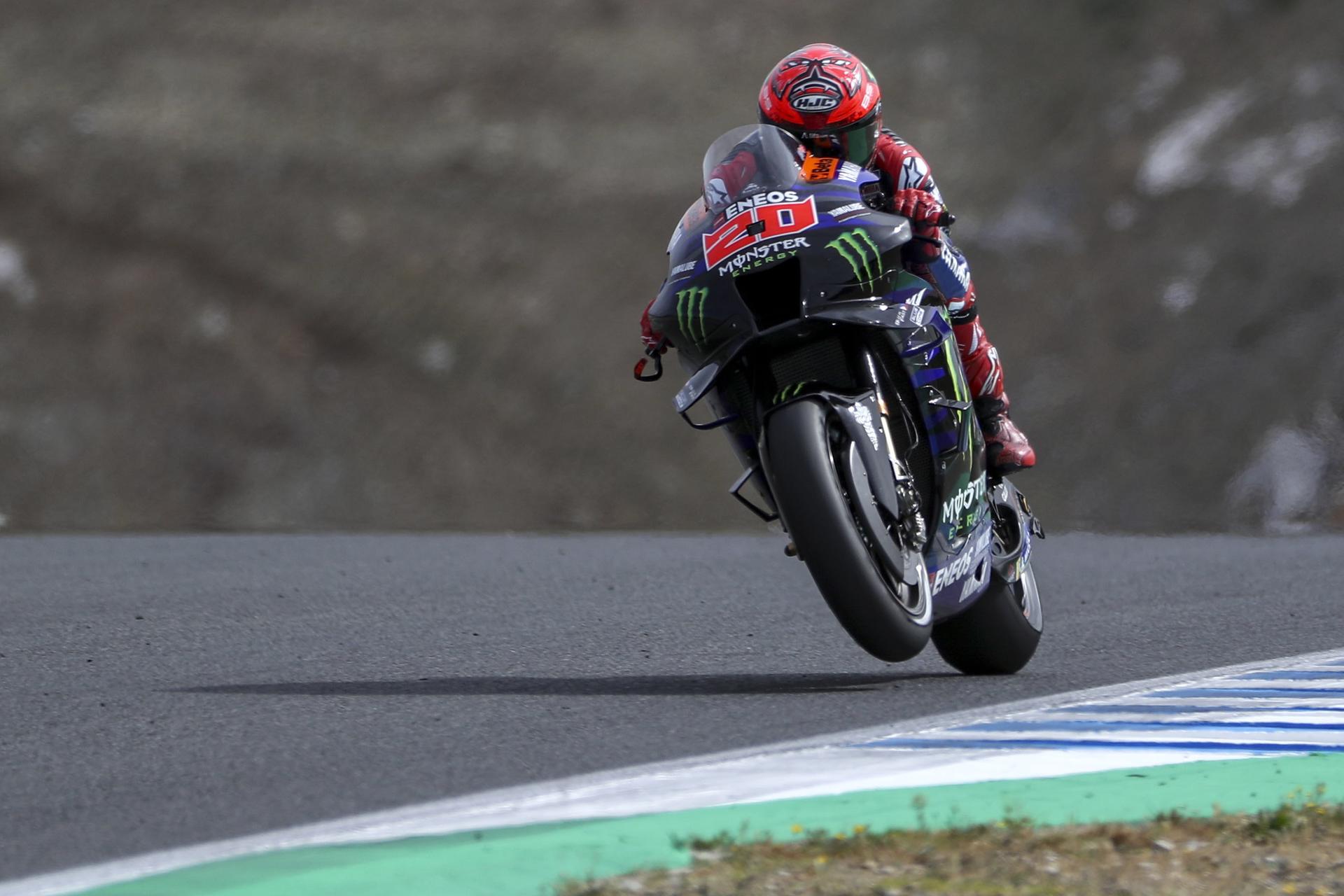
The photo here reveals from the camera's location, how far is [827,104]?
623cm

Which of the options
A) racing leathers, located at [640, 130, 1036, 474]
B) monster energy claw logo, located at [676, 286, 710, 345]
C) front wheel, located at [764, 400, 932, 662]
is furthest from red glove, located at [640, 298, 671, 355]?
front wheel, located at [764, 400, 932, 662]

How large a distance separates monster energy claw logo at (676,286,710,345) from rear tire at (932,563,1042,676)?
1354 mm

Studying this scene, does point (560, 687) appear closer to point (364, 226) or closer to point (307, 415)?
point (307, 415)

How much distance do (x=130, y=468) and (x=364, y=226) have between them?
4934 millimetres

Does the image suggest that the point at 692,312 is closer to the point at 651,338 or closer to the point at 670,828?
the point at 651,338

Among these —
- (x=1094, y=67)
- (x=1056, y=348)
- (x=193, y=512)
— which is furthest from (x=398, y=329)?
(x=1094, y=67)

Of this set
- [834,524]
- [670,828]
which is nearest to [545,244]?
[834,524]

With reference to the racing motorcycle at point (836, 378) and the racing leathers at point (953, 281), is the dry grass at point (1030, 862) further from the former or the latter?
the racing leathers at point (953, 281)

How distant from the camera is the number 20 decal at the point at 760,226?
227 inches

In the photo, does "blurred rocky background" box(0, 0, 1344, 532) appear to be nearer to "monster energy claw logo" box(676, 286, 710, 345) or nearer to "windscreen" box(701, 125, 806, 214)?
"windscreen" box(701, 125, 806, 214)

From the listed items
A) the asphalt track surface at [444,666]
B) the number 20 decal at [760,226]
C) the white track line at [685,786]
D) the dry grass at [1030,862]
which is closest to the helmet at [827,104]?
the number 20 decal at [760,226]

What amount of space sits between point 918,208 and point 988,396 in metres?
0.77

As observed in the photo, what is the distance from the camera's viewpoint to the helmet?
246 inches

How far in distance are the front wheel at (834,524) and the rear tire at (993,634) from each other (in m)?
0.87
